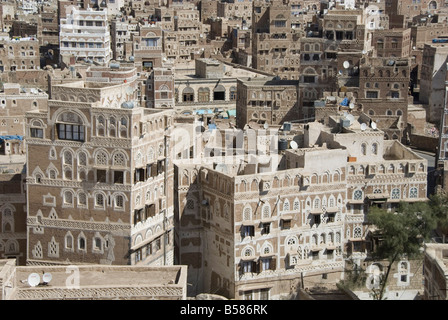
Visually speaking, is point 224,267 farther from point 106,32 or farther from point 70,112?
point 106,32

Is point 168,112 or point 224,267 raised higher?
point 168,112

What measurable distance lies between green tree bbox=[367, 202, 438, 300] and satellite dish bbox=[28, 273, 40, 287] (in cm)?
2079

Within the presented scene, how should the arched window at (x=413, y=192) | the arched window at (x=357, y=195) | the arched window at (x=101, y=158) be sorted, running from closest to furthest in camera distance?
the arched window at (x=101, y=158) → the arched window at (x=357, y=195) → the arched window at (x=413, y=192)

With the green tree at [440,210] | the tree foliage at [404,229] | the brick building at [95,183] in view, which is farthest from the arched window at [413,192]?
the brick building at [95,183]

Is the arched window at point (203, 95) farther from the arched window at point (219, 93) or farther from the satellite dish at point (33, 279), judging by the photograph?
the satellite dish at point (33, 279)

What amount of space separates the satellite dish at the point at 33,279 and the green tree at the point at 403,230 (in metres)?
20.8

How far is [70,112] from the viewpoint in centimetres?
5319

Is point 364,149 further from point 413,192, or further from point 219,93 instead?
point 219,93

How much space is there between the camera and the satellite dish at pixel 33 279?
43500 mm

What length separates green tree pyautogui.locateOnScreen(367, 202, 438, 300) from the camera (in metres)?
55.7

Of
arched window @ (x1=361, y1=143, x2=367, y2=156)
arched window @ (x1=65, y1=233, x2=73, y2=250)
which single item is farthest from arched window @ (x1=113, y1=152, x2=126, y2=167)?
arched window @ (x1=361, y1=143, x2=367, y2=156)

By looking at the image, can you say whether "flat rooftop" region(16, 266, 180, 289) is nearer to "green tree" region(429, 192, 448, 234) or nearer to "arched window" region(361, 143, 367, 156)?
"green tree" region(429, 192, 448, 234)

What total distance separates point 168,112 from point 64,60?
64.8 meters
